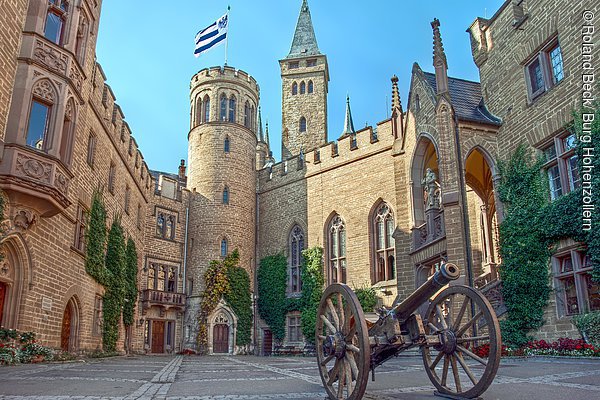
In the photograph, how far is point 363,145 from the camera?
23.8m

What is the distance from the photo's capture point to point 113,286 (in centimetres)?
1902

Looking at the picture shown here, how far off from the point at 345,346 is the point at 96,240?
13475 millimetres

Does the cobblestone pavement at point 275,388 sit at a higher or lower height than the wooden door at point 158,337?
lower

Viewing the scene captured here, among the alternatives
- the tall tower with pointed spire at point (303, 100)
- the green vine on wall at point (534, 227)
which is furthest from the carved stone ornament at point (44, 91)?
the tall tower with pointed spire at point (303, 100)

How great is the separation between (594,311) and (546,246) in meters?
1.90

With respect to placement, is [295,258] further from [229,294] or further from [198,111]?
[198,111]

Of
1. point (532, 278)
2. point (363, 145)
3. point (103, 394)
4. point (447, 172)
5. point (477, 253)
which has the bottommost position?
point (103, 394)

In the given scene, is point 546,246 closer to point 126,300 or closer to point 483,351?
point 483,351

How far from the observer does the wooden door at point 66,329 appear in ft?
48.5

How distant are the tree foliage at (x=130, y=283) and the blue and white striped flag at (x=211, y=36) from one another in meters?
11.1

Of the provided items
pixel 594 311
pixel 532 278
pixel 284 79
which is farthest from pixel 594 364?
pixel 284 79

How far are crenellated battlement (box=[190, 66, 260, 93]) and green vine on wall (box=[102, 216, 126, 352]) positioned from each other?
12815 millimetres

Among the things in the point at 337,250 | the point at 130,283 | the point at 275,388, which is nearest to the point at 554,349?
the point at 275,388

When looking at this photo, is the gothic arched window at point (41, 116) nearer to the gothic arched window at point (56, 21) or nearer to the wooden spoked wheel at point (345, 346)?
the gothic arched window at point (56, 21)
